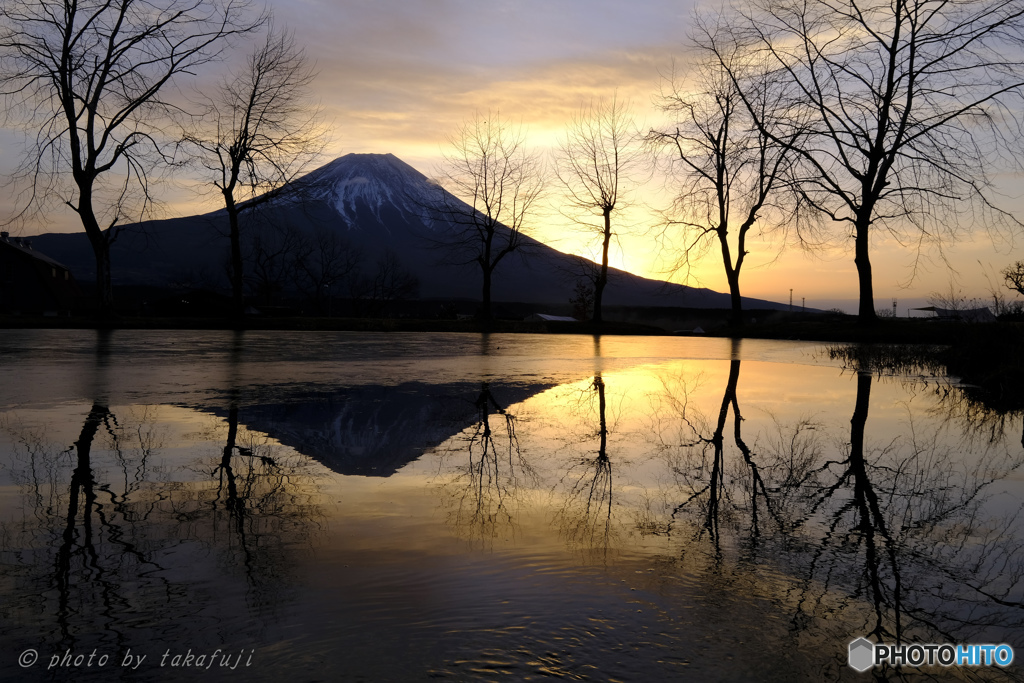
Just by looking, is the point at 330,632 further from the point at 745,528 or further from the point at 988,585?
the point at 988,585

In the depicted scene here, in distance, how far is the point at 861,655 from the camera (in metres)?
2.86

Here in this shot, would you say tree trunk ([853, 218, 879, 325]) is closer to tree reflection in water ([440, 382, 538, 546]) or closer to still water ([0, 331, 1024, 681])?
still water ([0, 331, 1024, 681])

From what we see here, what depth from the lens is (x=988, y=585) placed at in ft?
11.7

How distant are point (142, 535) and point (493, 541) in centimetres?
178

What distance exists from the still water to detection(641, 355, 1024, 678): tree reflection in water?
0.07ft

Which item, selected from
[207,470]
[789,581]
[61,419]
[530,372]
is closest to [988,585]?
[789,581]

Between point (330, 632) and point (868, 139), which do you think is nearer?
point (330, 632)

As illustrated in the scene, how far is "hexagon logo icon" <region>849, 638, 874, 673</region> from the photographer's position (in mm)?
2785

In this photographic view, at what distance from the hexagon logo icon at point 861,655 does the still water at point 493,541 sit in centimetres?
4

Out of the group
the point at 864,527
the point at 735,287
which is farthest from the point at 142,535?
the point at 735,287

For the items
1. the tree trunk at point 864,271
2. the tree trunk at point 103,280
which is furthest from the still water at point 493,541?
the tree trunk at point 103,280

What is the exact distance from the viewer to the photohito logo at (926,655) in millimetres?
2814

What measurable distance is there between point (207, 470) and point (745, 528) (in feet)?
12.1

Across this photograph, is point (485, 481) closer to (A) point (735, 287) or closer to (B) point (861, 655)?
(B) point (861, 655)
